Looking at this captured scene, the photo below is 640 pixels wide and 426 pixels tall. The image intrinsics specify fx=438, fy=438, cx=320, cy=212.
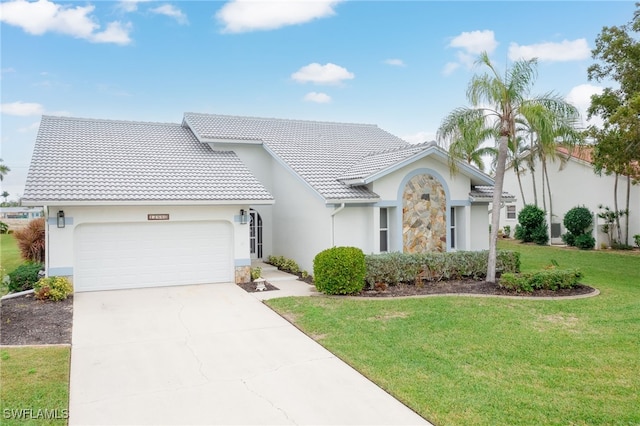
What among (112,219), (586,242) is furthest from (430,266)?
(586,242)

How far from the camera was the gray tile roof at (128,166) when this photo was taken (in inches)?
Result: 506

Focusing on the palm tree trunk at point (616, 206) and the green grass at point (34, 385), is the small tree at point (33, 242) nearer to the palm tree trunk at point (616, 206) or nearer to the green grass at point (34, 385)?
Answer: the green grass at point (34, 385)

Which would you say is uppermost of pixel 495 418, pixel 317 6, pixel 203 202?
pixel 317 6

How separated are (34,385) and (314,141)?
1524 cm

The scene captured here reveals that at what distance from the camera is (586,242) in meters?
24.1

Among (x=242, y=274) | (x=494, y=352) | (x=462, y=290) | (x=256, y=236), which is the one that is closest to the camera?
(x=494, y=352)

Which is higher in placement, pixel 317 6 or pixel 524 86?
pixel 317 6

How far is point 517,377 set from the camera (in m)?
6.29

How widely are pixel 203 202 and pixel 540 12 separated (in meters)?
13.2

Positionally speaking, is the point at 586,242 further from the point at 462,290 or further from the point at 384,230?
the point at 462,290

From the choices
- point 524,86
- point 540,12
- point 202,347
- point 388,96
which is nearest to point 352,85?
point 388,96

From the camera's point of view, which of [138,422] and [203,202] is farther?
[203,202]

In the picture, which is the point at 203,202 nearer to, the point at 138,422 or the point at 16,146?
the point at 138,422

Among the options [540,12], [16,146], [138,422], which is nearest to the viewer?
[138,422]
